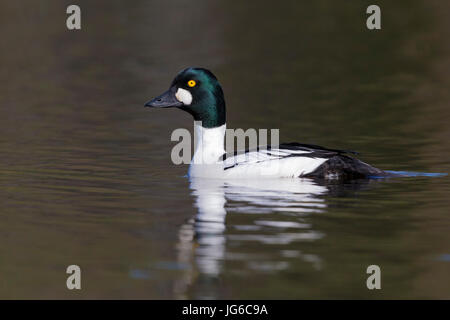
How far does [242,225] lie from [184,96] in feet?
11.5

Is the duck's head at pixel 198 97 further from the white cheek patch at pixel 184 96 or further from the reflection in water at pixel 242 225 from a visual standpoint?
the reflection in water at pixel 242 225

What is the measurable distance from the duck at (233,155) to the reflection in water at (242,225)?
0.14m

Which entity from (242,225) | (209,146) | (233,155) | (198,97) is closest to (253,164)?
(233,155)

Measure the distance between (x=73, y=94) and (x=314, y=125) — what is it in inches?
301

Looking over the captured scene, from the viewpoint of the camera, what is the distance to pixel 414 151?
15.4m

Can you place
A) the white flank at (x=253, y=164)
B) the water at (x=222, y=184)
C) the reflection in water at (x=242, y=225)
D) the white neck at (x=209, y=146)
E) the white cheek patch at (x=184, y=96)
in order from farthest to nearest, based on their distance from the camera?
the white cheek patch at (x=184, y=96)
the white neck at (x=209, y=146)
the white flank at (x=253, y=164)
the reflection in water at (x=242, y=225)
the water at (x=222, y=184)

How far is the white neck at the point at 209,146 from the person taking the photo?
42.5ft

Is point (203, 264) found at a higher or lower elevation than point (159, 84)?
lower

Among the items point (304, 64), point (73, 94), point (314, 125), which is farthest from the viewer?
point (304, 64)

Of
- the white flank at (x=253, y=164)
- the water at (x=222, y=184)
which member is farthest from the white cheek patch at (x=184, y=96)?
the water at (x=222, y=184)

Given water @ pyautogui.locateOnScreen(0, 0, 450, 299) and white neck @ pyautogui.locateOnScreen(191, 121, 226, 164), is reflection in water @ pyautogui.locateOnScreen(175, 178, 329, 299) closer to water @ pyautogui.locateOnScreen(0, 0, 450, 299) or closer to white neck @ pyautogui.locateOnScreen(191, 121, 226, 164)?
water @ pyautogui.locateOnScreen(0, 0, 450, 299)

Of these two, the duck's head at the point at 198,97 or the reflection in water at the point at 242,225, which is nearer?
the reflection in water at the point at 242,225
